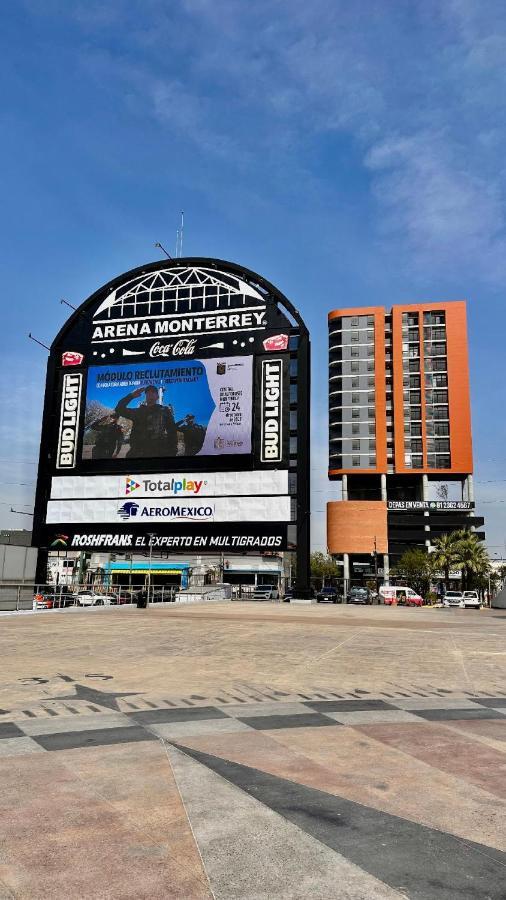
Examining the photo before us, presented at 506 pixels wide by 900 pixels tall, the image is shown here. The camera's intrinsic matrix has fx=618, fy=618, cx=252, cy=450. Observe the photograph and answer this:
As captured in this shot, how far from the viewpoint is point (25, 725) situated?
6.53m

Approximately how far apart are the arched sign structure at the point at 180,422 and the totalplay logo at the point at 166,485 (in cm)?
9

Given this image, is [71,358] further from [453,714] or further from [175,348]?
[453,714]

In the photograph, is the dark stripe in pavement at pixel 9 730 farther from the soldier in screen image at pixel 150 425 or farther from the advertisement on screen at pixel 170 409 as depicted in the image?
the soldier in screen image at pixel 150 425

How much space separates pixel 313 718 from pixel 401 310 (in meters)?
104

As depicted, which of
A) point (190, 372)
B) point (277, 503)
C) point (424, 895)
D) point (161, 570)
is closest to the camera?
point (424, 895)

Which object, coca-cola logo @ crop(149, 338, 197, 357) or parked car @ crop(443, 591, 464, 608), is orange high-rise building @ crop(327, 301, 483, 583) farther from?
coca-cola logo @ crop(149, 338, 197, 357)

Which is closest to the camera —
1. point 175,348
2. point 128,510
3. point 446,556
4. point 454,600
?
point 128,510

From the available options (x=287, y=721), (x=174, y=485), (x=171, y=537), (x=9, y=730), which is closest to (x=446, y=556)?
(x=171, y=537)

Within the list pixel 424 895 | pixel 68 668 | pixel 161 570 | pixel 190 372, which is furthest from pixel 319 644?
pixel 161 570

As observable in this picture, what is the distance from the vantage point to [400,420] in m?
102

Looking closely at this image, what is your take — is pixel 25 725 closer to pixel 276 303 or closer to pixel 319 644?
pixel 319 644

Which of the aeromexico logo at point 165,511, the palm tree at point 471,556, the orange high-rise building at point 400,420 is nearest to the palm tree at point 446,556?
the palm tree at point 471,556

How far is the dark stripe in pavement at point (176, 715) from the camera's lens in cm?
688

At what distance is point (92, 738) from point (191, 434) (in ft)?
149
